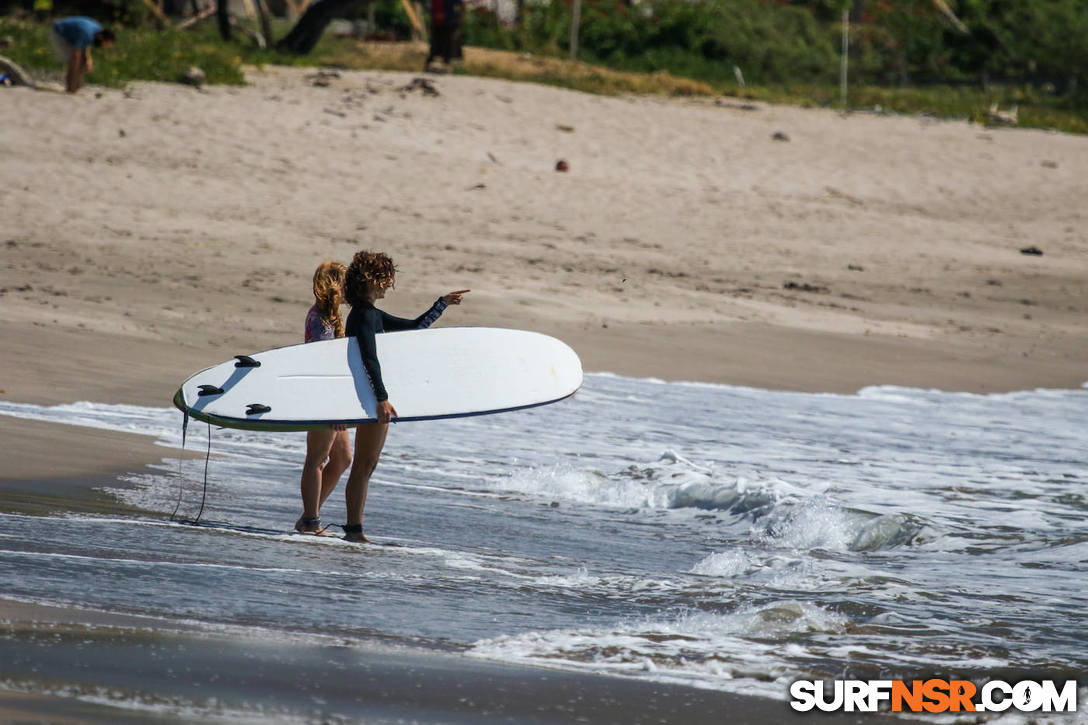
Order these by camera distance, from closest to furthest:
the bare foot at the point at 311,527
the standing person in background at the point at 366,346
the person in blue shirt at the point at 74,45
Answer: the standing person in background at the point at 366,346
the bare foot at the point at 311,527
the person in blue shirt at the point at 74,45

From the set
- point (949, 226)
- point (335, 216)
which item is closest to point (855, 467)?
point (335, 216)

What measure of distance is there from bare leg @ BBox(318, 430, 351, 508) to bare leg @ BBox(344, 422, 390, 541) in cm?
11

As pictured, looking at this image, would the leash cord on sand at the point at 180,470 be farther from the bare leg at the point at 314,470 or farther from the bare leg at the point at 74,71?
the bare leg at the point at 74,71

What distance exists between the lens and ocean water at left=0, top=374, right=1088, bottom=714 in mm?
4070

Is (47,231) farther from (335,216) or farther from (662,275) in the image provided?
(662,275)

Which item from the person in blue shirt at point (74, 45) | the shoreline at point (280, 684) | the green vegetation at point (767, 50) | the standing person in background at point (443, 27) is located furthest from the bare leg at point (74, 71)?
the shoreline at point (280, 684)

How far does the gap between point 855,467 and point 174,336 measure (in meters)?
4.94

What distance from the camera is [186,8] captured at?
33.0 m

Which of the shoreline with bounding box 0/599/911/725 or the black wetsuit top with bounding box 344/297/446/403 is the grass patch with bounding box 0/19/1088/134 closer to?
the black wetsuit top with bounding box 344/297/446/403

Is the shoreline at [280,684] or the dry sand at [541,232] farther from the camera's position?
the dry sand at [541,232]

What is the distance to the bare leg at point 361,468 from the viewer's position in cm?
534

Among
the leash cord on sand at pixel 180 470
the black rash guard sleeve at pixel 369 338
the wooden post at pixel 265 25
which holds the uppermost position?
the wooden post at pixel 265 25

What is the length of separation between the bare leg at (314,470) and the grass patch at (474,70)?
12.5 metres

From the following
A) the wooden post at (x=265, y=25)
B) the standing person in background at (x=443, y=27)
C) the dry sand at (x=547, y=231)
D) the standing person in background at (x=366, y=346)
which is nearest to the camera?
the standing person in background at (x=366, y=346)
